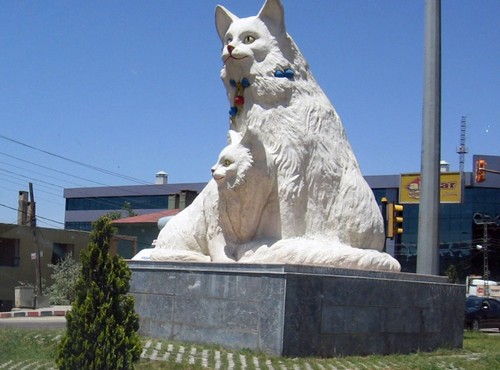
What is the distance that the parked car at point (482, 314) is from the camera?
24.0m

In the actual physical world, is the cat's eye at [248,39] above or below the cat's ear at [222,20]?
below

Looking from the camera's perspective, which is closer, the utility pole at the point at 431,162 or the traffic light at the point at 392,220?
the utility pole at the point at 431,162

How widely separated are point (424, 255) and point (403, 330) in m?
2.72

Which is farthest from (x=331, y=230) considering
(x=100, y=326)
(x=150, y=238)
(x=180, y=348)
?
(x=150, y=238)

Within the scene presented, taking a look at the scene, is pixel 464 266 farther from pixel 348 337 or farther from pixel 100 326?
pixel 100 326

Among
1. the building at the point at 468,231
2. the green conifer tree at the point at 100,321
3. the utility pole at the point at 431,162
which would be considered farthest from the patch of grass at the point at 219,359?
the building at the point at 468,231

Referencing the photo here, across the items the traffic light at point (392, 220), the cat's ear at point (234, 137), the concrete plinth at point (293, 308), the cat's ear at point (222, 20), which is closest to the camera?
the concrete plinth at point (293, 308)

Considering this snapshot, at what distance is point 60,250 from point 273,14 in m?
28.4

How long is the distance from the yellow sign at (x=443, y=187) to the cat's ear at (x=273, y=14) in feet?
31.3

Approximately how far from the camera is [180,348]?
10320 mm

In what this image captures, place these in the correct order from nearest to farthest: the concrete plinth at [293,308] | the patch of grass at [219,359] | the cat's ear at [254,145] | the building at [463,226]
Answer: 1. the patch of grass at [219,359]
2. the concrete plinth at [293,308]
3. the cat's ear at [254,145]
4. the building at [463,226]

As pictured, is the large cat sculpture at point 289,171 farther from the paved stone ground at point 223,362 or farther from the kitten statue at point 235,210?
the paved stone ground at point 223,362

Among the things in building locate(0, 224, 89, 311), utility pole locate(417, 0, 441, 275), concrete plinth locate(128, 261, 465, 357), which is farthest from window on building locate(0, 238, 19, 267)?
utility pole locate(417, 0, 441, 275)

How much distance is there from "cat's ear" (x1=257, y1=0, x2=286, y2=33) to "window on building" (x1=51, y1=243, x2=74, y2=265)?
2753cm
